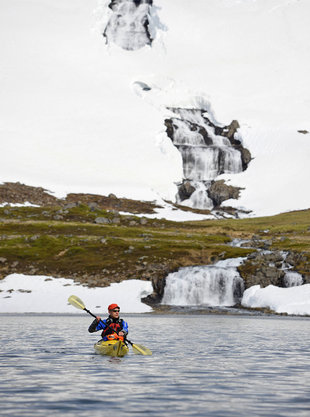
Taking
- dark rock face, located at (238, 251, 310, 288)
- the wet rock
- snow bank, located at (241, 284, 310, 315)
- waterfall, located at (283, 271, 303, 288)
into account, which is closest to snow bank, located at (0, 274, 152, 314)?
snow bank, located at (241, 284, 310, 315)

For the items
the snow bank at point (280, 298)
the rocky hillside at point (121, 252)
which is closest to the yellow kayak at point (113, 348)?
the snow bank at point (280, 298)

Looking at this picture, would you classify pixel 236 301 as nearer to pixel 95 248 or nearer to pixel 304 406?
pixel 95 248

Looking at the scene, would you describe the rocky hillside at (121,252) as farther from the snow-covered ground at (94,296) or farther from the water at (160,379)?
the water at (160,379)

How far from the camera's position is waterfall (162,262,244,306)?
90.6 metres

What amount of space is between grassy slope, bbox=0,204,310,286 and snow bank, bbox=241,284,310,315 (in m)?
13.9

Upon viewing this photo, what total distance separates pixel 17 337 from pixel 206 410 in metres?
26.0

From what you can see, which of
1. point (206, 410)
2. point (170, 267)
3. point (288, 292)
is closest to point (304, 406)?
point (206, 410)

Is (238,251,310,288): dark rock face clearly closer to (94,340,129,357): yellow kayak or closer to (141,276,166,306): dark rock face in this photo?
(141,276,166,306): dark rock face

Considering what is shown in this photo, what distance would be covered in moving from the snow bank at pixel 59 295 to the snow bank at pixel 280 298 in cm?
1390

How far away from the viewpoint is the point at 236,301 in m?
89.9

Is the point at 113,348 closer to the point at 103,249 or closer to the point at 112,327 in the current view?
the point at 112,327

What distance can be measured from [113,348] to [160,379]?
841cm

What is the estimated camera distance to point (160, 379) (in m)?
23.4

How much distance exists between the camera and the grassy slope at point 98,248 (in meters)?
98.1
